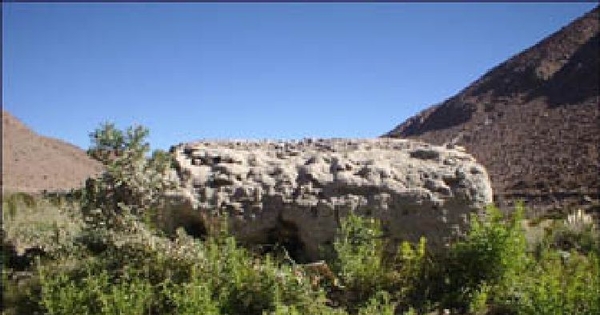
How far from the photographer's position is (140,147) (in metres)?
7.97

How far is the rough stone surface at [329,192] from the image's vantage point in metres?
7.45

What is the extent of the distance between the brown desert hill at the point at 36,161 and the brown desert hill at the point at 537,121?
71.6 ft

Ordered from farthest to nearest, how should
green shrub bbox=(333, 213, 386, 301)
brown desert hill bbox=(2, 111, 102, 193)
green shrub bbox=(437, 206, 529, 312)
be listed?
1. brown desert hill bbox=(2, 111, 102, 193)
2. green shrub bbox=(333, 213, 386, 301)
3. green shrub bbox=(437, 206, 529, 312)

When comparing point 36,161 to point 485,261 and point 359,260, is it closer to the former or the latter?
point 359,260

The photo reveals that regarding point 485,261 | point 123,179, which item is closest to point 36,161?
point 123,179

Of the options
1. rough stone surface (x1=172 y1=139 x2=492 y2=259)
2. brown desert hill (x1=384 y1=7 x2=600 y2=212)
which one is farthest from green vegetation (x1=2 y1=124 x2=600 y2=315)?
brown desert hill (x1=384 y1=7 x2=600 y2=212)

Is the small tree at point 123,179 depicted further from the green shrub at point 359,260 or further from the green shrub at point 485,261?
the green shrub at point 485,261

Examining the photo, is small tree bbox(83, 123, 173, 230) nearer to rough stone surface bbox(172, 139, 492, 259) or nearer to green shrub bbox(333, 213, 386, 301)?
rough stone surface bbox(172, 139, 492, 259)

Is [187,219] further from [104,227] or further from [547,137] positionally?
[547,137]

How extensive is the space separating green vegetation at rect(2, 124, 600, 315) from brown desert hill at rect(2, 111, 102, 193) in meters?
31.6

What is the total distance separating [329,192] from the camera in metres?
7.65

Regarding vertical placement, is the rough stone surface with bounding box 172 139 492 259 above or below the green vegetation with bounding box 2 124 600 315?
above

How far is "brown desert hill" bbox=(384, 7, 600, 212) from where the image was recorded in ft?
91.7

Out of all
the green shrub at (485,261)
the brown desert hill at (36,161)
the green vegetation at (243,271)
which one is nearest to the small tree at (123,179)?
the green vegetation at (243,271)
